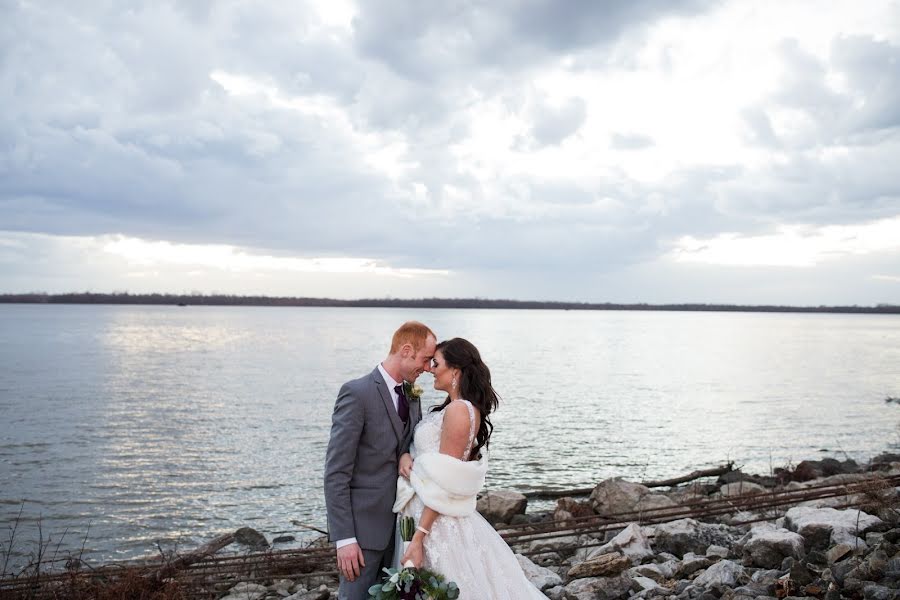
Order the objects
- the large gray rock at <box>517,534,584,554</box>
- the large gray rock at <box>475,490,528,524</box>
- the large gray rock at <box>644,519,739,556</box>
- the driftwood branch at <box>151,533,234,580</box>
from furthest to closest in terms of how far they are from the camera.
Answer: the large gray rock at <box>475,490,528,524</box> < the large gray rock at <box>517,534,584,554</box> < the large gray rock at <box>644,519,739,556</box> < the driftwood branch at <box>151,533,234,580</box>

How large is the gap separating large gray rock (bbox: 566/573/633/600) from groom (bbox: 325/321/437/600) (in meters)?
2.90

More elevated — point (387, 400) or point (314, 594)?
point (387, 400)

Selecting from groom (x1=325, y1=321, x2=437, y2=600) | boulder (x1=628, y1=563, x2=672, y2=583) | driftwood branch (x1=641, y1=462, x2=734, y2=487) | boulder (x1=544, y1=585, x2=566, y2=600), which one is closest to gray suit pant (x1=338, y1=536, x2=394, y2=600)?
groom (x1=325, y1=321, x2=437, y2=600)

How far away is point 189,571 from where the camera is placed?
28.9 ft

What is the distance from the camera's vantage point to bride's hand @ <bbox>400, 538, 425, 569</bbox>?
464 centimetres

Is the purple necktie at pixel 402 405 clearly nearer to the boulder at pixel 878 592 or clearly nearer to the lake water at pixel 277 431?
the boulder at pixel 878 592

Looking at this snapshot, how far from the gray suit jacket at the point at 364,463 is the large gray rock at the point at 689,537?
5.13 meters

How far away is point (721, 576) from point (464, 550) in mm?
3176

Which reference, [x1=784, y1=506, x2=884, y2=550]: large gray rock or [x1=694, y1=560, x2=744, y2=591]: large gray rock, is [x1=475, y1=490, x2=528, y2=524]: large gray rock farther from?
[x1=694, y1=560, x2=744, y2=591]: large gray rock

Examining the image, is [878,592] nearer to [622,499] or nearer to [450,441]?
[450,441]

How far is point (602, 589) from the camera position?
702cm

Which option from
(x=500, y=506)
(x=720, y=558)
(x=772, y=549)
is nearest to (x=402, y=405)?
(x=772, y=549)

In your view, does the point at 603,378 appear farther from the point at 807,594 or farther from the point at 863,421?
the point at 807,594

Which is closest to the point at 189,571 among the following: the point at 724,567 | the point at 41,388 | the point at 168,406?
the point at 724,567
